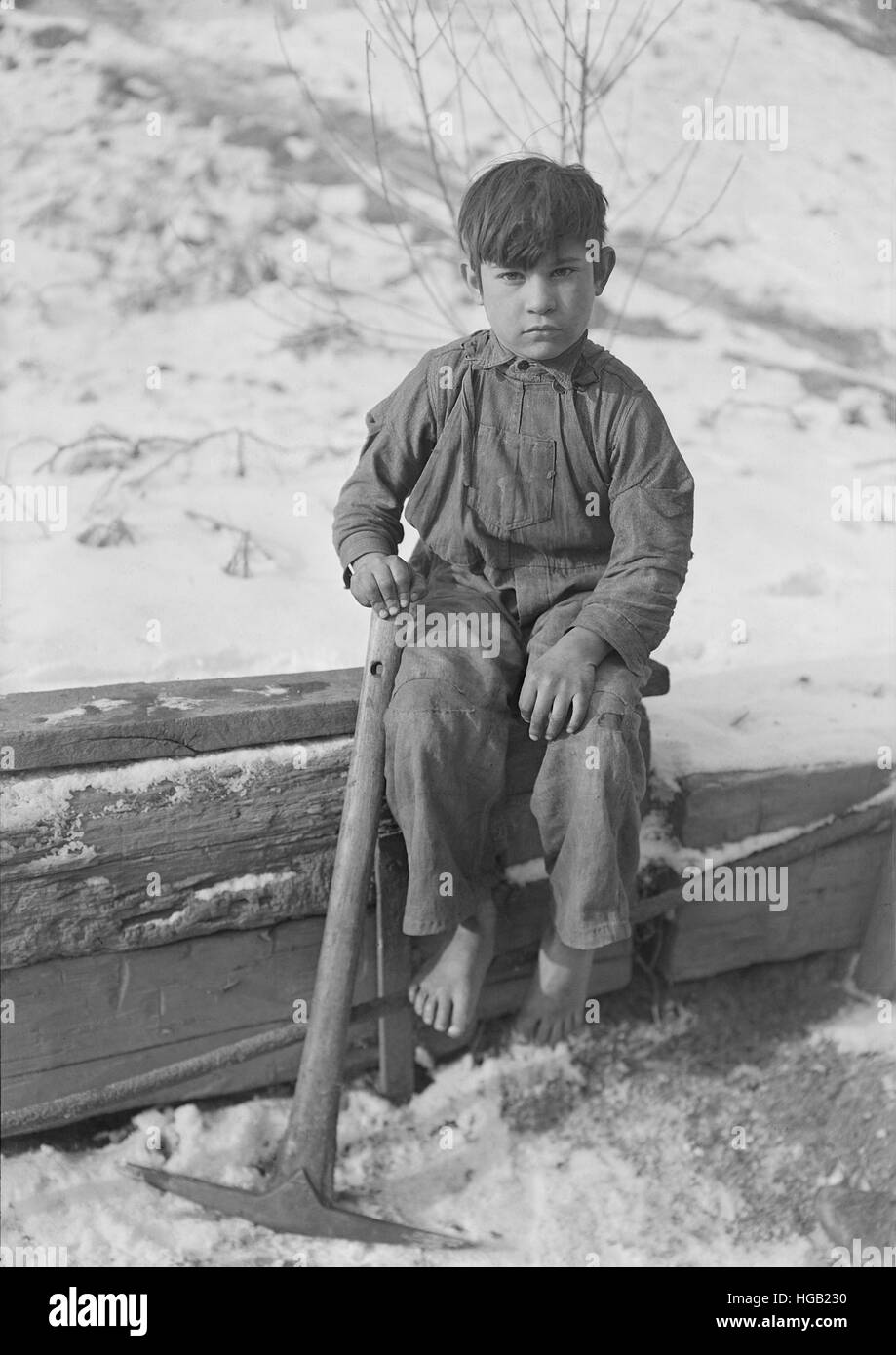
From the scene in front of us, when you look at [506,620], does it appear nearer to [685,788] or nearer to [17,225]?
[685,788]

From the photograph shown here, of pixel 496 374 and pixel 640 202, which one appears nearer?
pixel 496 374

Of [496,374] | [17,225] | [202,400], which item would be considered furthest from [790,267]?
[496,374]

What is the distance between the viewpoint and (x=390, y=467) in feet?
7.16

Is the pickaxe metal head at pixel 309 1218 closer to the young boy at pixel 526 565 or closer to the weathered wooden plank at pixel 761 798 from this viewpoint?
the young boy at pixel 526 565

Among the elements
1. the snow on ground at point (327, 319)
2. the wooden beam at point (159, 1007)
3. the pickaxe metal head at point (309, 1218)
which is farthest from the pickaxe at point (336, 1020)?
the snow on ground at point (327, 319)

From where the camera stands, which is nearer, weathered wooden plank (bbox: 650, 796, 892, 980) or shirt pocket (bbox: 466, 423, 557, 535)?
shirt pocket (bbox: 466, 423, 557, 535)

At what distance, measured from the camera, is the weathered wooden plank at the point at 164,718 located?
2057 millimetres

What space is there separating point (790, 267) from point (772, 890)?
3.28 meters

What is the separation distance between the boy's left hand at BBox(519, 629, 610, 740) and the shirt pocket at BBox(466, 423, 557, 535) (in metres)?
0.25

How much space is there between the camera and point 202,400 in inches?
169

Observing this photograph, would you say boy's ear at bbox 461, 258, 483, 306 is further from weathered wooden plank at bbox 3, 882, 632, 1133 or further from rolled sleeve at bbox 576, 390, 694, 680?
weathered wooden plank at bbox 3, 882, 632, 1133

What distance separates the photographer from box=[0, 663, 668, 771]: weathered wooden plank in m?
2.06

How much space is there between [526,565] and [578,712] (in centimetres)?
34

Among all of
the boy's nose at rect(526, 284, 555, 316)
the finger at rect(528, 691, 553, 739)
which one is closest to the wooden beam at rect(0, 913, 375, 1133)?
the finger at rect(528, 691, 553, 739)
